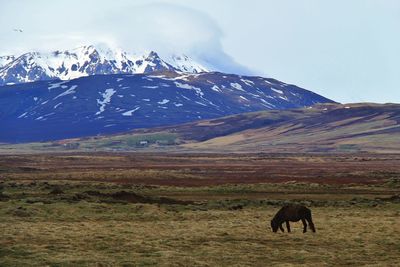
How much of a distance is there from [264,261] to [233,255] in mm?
1607

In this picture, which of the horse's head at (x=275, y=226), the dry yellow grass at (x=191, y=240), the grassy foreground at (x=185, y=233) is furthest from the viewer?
the horse's head at (x=275, y=226)

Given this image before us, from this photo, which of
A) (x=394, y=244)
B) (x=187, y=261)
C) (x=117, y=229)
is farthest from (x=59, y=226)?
(x=394, y=244)

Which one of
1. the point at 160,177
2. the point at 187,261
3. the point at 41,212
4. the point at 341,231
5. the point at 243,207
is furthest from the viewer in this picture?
the point at 160,177

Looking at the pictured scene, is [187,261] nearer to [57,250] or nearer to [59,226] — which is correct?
[57,250]

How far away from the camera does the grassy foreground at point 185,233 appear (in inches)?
1059

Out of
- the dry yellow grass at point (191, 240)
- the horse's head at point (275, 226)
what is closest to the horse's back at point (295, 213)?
the horse's head at point (275, 226)

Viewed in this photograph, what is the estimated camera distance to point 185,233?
1347 inches

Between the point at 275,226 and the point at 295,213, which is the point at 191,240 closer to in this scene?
the point at 275,226

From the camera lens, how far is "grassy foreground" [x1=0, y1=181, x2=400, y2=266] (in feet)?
88.2

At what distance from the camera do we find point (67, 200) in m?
50.9

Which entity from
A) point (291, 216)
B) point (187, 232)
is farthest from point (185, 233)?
point (291, 216)

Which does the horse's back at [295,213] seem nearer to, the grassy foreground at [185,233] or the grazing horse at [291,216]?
the grazing horse at [291,216]

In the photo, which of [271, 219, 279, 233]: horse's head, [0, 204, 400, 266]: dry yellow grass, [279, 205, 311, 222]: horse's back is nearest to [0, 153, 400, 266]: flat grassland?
[0, 204, 400, 266]: dry yellow grass

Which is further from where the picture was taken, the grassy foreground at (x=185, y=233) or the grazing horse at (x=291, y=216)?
the grazing horse at (x=291, y=216)
